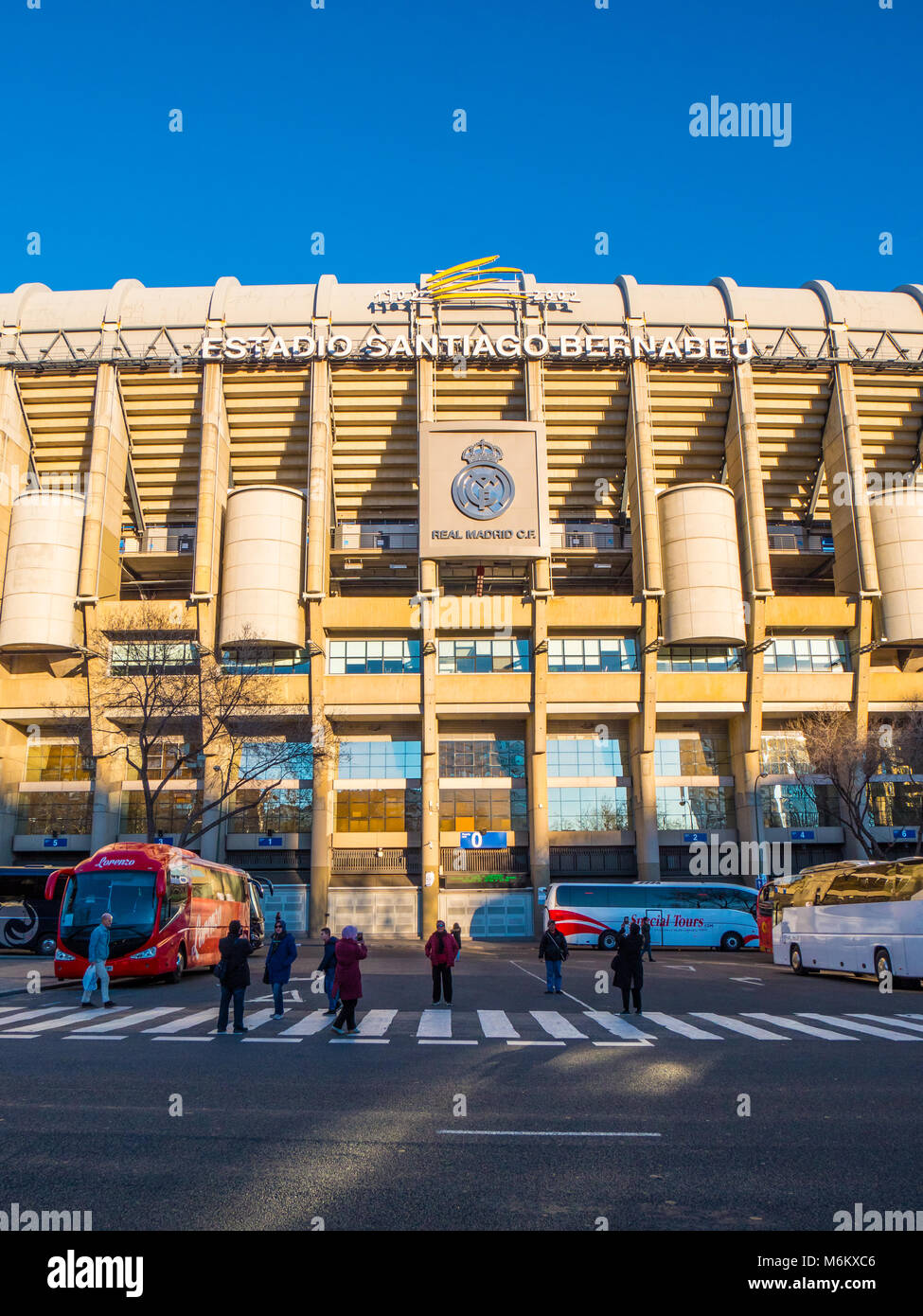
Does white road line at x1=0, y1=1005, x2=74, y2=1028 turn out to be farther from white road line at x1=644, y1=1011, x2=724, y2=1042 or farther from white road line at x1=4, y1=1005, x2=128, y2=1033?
white road line at x1=644, y1=1011, x2=724, y2=1042

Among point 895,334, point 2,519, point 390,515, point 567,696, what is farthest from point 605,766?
point 2,519

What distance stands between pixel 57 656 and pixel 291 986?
35285 millimetres

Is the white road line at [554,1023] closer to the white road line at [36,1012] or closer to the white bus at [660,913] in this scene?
the white road line at [36,1012]

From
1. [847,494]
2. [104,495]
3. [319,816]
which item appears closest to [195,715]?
[319,816]

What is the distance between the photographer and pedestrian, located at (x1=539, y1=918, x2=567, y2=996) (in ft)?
69.5

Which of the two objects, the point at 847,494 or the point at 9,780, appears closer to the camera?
the point at 847,494

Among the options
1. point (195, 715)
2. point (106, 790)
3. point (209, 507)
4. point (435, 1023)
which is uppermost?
point (209, 507)

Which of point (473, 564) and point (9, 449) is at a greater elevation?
point (9, 449)

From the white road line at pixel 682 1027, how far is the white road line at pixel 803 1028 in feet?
4.98

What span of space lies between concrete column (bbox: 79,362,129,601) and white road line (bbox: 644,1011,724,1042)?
40546 millimetres

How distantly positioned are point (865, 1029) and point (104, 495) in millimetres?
46676

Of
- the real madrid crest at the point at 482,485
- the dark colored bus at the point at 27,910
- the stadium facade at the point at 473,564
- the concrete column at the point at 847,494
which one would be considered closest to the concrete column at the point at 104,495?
the stadium facade at the point at 473,564

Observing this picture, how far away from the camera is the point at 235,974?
14.6 m

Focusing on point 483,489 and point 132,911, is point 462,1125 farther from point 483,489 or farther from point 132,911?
point 483,489
